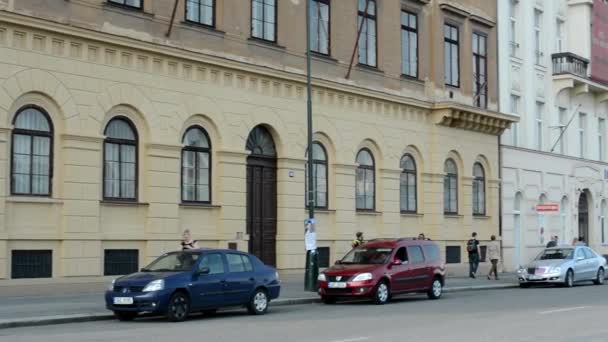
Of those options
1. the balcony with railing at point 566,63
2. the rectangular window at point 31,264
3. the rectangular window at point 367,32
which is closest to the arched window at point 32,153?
the rectangular window at point 31,264

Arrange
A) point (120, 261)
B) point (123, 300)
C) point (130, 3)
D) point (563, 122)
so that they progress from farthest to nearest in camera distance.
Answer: point (563, 122) → point (130, 3) → point (120, 261) → point (123, 300)

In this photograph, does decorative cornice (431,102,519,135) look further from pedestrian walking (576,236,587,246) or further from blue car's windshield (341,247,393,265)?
blue car's windshield (341,247,393,265)

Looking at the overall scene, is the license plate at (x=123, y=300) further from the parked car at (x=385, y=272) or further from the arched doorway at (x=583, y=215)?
the arched doorway at (x=583, y=215)

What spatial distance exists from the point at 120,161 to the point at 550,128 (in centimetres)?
2621

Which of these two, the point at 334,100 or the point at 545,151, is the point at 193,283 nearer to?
the point at 334,100

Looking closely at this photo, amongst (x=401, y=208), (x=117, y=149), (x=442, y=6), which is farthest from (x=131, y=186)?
(x=442, y=6)

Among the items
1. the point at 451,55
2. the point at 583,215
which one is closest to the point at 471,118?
the point at 451,55

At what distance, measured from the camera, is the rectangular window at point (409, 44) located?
115 feet

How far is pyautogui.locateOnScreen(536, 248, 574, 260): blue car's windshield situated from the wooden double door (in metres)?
10.0

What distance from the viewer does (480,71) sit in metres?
39.6

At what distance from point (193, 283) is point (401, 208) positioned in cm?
1724

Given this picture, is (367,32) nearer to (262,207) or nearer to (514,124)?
(262,207)

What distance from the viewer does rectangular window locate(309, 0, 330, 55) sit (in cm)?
3067

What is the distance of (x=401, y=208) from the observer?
3478 cm
